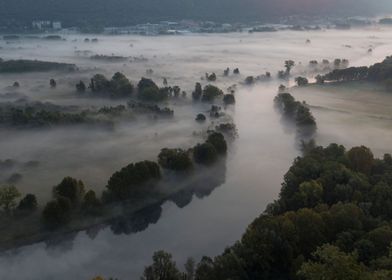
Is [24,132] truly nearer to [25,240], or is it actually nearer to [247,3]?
[25,240]

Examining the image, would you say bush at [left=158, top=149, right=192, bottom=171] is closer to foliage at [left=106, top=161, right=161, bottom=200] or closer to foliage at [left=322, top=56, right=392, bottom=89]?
foliage at [left=106, top=161, right=161, bottom=200]

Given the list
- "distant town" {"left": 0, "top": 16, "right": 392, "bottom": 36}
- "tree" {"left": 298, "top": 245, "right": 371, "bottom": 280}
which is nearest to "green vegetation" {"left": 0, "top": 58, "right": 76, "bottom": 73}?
"distant town" {"left": 0, "top": 16, "right": 392, "bottom": 36}

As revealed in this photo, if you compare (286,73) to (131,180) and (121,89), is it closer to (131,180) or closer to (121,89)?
(121,89)

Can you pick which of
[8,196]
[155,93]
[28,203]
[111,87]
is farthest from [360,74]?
[8,196]

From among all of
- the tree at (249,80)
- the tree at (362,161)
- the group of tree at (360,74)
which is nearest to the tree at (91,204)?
the tree at (362,161)

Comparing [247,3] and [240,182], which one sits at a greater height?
[247,3]

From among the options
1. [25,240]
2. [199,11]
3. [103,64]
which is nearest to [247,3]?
[199,11]
